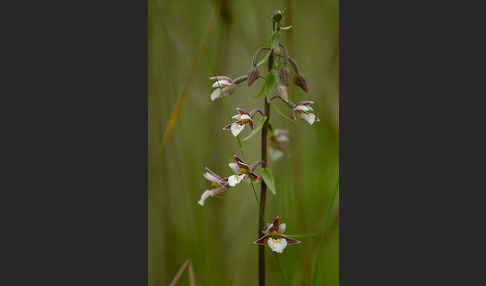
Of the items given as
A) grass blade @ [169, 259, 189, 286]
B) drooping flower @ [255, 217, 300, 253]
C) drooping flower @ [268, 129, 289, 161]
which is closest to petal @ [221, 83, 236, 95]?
drooping flower @ [268, 129, 289, 161]

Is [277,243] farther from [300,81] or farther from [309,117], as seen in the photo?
[300,81]

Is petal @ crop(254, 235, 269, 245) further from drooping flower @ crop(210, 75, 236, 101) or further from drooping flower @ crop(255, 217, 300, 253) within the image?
drooping flower @ crop(210, 75, 236, 101)

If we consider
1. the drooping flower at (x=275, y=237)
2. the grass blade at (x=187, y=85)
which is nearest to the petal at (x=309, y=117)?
the drooping flower at (x=275, y=237)

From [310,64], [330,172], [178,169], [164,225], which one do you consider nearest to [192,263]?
[164,225]

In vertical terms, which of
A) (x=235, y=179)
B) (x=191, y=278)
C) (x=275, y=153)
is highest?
(x=275, y=153)

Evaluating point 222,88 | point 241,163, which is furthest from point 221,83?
point 241,163

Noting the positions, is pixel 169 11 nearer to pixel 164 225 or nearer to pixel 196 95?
pixel 196 95
